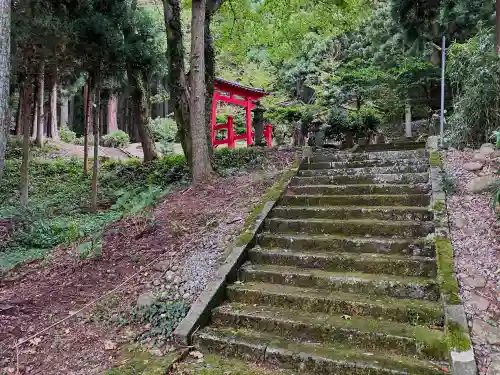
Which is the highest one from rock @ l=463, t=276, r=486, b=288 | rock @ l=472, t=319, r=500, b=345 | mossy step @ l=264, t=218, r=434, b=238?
mossy step @ l=264, t=218, r=434, b=238

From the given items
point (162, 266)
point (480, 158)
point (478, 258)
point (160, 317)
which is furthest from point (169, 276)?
point (480, 158)

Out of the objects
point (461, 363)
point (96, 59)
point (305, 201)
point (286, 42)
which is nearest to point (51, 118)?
point (96, 59)

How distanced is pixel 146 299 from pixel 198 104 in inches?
177

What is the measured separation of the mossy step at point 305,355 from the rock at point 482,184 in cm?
283

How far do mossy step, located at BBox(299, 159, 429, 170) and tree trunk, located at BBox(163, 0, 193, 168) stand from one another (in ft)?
8.74

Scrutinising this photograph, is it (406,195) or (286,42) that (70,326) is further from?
(286,42)

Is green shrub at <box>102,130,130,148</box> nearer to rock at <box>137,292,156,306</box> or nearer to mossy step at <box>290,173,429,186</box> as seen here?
mossy step at <box>290,173,429,186</box>

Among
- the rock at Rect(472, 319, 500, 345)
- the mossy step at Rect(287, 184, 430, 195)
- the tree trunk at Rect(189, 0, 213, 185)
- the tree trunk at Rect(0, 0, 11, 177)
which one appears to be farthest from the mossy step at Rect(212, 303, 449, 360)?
the tree trunk at Rect(189, 0, 213, 185)

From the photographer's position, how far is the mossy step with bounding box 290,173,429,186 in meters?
5.92

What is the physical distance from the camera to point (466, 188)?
17.7ft

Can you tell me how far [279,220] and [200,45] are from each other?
4359 mm

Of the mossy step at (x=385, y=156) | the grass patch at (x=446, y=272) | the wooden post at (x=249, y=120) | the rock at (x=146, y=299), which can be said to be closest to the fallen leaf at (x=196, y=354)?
the rock at (x=146, y=299)

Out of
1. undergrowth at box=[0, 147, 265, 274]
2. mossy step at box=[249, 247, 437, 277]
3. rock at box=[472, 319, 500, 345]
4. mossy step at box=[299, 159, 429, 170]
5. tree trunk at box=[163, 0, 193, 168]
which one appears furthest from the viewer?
tree trunk at box=[163, 0, 193, 168]

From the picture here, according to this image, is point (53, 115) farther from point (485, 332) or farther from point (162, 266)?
point (485, 332)
